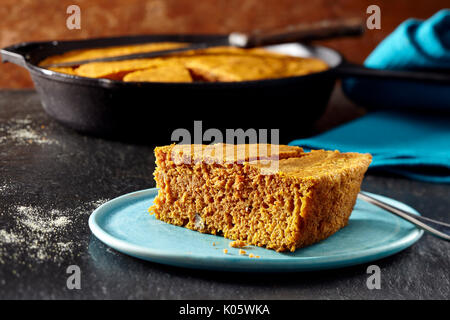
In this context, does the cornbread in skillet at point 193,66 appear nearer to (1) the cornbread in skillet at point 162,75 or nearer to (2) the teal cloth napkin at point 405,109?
(1) the cornbread in skillet at point 162,75

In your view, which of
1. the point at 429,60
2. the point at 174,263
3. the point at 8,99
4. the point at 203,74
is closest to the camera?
the point at 174,263

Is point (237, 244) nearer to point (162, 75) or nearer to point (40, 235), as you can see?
point (40, 235)

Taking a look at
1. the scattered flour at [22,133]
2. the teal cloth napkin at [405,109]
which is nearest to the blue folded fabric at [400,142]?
the teal cloth napkin at [405,109]

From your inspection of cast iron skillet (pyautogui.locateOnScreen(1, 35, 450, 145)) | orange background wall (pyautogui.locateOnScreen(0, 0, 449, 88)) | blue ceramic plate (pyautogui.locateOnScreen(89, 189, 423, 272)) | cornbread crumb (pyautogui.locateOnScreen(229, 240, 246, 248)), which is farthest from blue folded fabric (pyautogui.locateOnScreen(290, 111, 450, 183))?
orange background wall (pyautogui.locateOnScreen(0, 0, 449, 88))

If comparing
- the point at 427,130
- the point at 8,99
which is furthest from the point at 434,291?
the point at 8,99

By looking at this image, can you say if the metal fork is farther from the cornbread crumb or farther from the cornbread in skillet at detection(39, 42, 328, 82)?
the cornbread in skillet at detection(39, 42, 328, 82)

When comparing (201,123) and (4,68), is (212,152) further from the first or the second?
(4,68)
